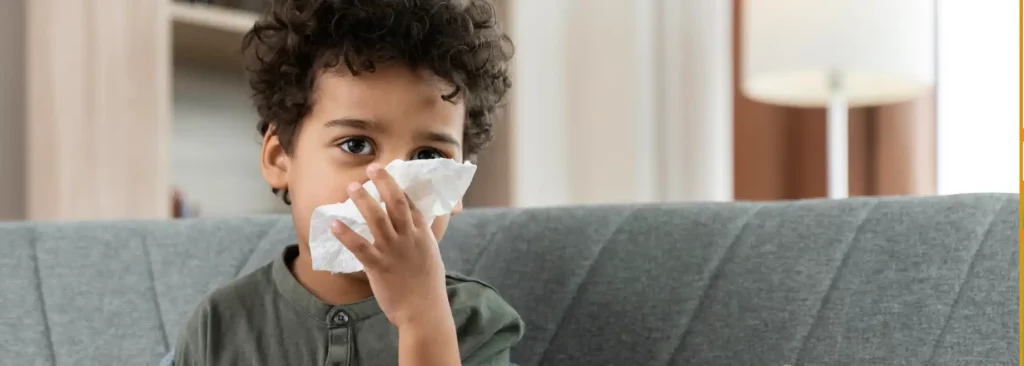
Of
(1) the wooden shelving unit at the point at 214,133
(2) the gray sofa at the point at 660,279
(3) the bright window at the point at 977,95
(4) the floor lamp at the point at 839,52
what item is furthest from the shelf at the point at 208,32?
(3) the bright window at the point at 977,95

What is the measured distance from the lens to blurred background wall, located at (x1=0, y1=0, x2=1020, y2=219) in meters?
1.59

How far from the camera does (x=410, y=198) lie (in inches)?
26.4

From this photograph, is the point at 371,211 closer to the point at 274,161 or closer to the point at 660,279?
the point at 274,161

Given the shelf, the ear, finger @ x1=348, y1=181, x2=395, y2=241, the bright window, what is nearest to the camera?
finger @ x1=348, y1=181, x2=395, y2=241

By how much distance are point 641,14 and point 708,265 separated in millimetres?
1577

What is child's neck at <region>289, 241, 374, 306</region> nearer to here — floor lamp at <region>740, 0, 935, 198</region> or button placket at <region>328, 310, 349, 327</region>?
button placket at <region>328, 310, 349, 327</region>

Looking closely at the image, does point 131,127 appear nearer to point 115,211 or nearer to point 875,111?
point 115,211

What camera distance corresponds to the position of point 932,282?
799mm

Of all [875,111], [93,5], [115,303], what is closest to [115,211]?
[93,5]

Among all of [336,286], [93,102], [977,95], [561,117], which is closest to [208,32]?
[93,102]

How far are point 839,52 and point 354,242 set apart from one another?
1366 mm

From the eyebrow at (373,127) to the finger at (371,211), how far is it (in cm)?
12

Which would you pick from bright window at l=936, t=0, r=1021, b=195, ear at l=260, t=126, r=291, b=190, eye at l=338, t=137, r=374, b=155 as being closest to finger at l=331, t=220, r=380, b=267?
eye at l=338, t=137, r=374, b=155

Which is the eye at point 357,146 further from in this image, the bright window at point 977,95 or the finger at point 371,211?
the bright window at point 977,95
